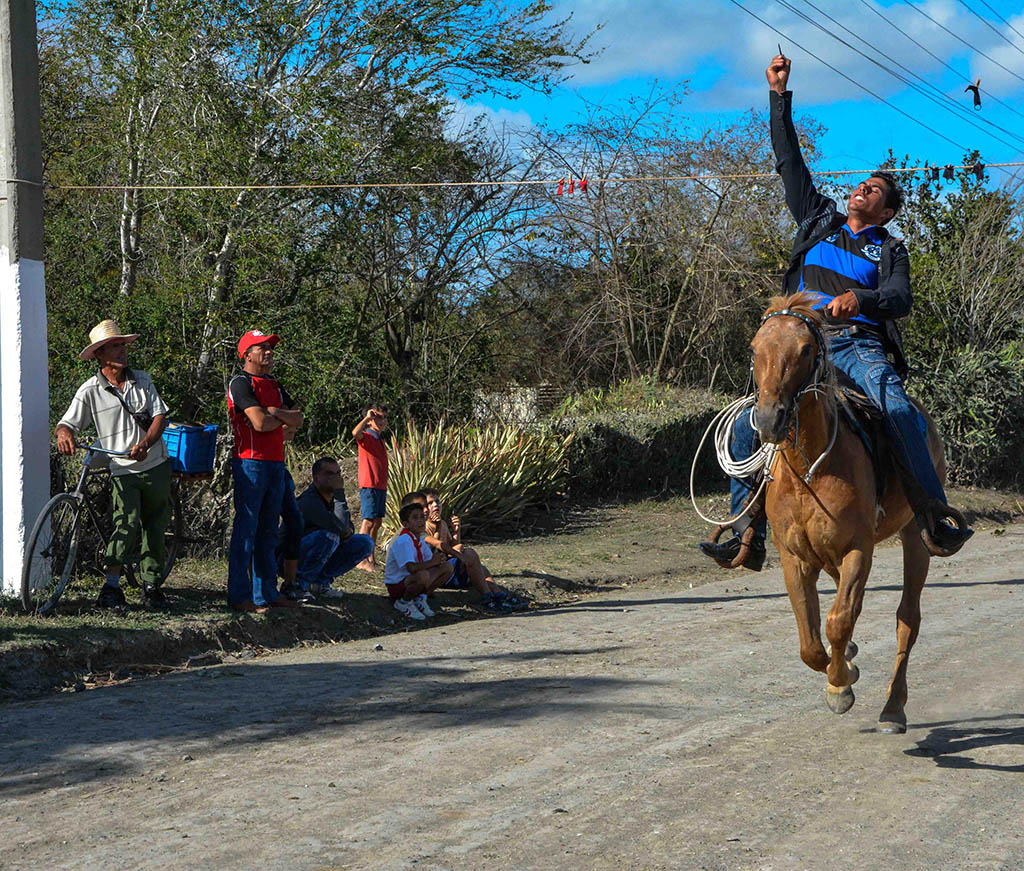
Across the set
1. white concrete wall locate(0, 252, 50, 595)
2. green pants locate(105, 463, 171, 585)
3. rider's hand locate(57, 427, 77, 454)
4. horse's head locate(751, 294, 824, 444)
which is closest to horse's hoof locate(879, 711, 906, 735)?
horse's head locate(751, 294, 824, 444)

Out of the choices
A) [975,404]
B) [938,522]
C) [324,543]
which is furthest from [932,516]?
[975,404]

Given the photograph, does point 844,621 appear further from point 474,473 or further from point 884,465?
point 474,473

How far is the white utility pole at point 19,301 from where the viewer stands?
9.47 meters

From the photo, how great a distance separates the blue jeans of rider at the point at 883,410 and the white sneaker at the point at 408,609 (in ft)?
13.8

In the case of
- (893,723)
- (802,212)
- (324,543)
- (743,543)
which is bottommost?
(893,723)

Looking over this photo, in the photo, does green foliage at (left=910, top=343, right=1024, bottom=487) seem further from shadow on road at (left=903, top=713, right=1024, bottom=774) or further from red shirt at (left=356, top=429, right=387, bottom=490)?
shadow on road at (left=903, top=713, right=1024, bottom=774)

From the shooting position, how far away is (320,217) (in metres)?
18.1

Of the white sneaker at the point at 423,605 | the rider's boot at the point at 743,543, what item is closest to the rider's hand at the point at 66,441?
the white sneaker at the point at 423,605

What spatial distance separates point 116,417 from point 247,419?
1.00 metres

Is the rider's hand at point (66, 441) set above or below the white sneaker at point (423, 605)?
above

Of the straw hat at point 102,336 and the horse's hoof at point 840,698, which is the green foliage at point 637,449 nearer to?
the straw hat at point 102,336

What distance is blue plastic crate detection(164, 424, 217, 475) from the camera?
375 inches

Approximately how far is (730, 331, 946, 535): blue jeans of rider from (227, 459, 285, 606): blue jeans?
13.7ft

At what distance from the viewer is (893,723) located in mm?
6367
